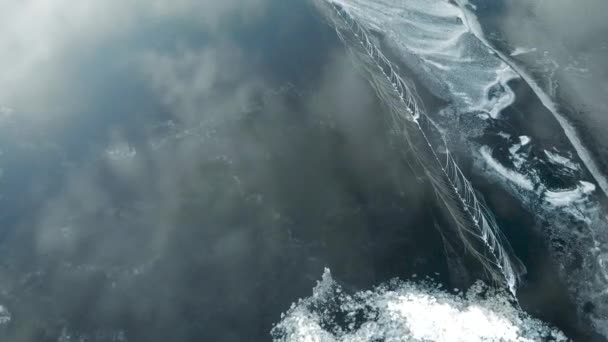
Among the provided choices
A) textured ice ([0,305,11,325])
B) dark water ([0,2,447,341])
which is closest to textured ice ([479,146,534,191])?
dark water ([0,2,447,341])

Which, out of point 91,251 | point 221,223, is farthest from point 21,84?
point 221,223

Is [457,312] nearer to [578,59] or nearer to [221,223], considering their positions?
[221,223]

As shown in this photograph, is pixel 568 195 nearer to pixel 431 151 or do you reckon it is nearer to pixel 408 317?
pixel 431 151

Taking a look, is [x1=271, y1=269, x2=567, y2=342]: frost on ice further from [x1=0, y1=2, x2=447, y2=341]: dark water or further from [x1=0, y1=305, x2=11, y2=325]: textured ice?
[x1=0, y1=305, x2=11, y2=325]: textured ice

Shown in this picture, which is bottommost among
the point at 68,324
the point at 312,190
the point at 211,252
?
the point at 68,324

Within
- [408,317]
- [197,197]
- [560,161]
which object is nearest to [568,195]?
[560,161]
